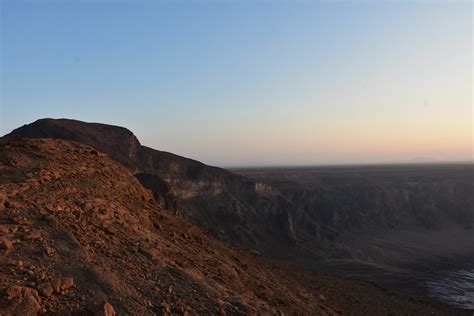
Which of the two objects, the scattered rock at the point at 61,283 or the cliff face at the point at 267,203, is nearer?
the scattered rock at the point at 61,283

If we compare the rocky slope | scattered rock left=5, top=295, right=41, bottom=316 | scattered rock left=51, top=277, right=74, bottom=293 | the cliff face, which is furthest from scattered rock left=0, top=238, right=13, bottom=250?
the cliff face

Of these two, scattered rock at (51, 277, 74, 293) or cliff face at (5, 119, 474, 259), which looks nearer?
scattered rock at (51, 277, 74, 293)

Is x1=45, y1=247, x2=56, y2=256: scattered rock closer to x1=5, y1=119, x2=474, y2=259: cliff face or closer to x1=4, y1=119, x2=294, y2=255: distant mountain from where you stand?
x1=5, y1=119, x2=474, y2=259: cliff face

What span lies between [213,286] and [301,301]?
5.69 metres

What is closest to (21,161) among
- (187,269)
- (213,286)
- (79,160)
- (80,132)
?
(79,160)

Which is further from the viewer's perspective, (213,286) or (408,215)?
(408,215)

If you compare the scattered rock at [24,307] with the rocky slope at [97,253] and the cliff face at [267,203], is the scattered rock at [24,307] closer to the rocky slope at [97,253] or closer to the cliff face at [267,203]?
the rocky slope at [97,253]

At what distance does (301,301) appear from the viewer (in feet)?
48.3

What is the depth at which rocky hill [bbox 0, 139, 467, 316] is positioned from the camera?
7.40 metres

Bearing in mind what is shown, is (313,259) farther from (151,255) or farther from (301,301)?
(151,255)

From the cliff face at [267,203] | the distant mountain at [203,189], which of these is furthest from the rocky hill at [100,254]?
the distant mountain at [203,189]

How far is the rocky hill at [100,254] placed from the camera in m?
7.40

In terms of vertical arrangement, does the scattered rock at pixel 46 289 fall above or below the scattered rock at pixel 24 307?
above

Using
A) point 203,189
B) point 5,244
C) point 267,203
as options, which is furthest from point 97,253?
point 267,203
